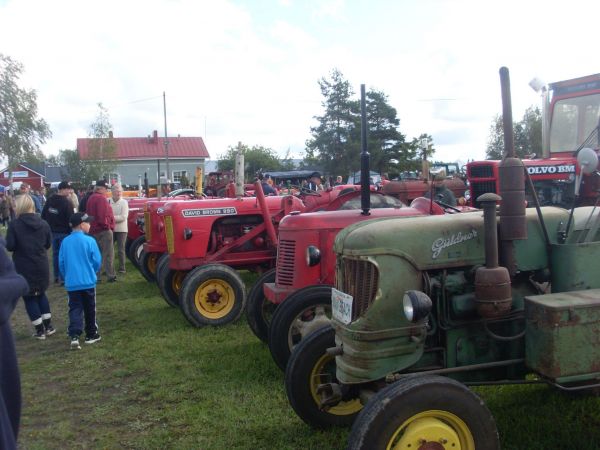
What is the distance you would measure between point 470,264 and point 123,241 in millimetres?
9584

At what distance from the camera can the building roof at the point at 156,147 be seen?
59.5m

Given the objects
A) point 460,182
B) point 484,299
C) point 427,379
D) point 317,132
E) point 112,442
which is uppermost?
point 317,132

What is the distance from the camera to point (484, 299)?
3000 mm

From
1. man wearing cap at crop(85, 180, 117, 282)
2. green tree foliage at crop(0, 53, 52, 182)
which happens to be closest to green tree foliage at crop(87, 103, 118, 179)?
green tree foliage at crop(0, 53, 52, 182)

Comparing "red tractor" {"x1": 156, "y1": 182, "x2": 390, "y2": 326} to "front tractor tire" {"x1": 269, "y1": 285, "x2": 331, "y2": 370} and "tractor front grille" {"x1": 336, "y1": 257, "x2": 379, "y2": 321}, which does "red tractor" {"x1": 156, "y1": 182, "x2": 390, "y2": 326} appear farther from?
"tractor front grille" {"x1": 336, "y1": 257, "x2": 379, "y2": 321}

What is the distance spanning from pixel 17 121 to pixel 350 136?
22.1m

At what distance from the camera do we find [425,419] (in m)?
2.72

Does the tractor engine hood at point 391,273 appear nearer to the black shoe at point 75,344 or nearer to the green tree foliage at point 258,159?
the black shoe at point 75,344

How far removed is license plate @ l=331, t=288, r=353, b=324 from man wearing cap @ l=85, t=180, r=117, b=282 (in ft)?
26.1

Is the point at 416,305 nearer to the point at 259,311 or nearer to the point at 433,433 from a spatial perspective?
the point at 433,433

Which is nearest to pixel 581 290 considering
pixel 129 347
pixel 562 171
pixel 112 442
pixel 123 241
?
pixel 112 442

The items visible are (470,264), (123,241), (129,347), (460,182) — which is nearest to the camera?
(470,264)

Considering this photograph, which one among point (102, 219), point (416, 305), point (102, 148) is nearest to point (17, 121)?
point (102, 148)

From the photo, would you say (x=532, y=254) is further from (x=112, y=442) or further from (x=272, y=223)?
(x=272, y=223)
